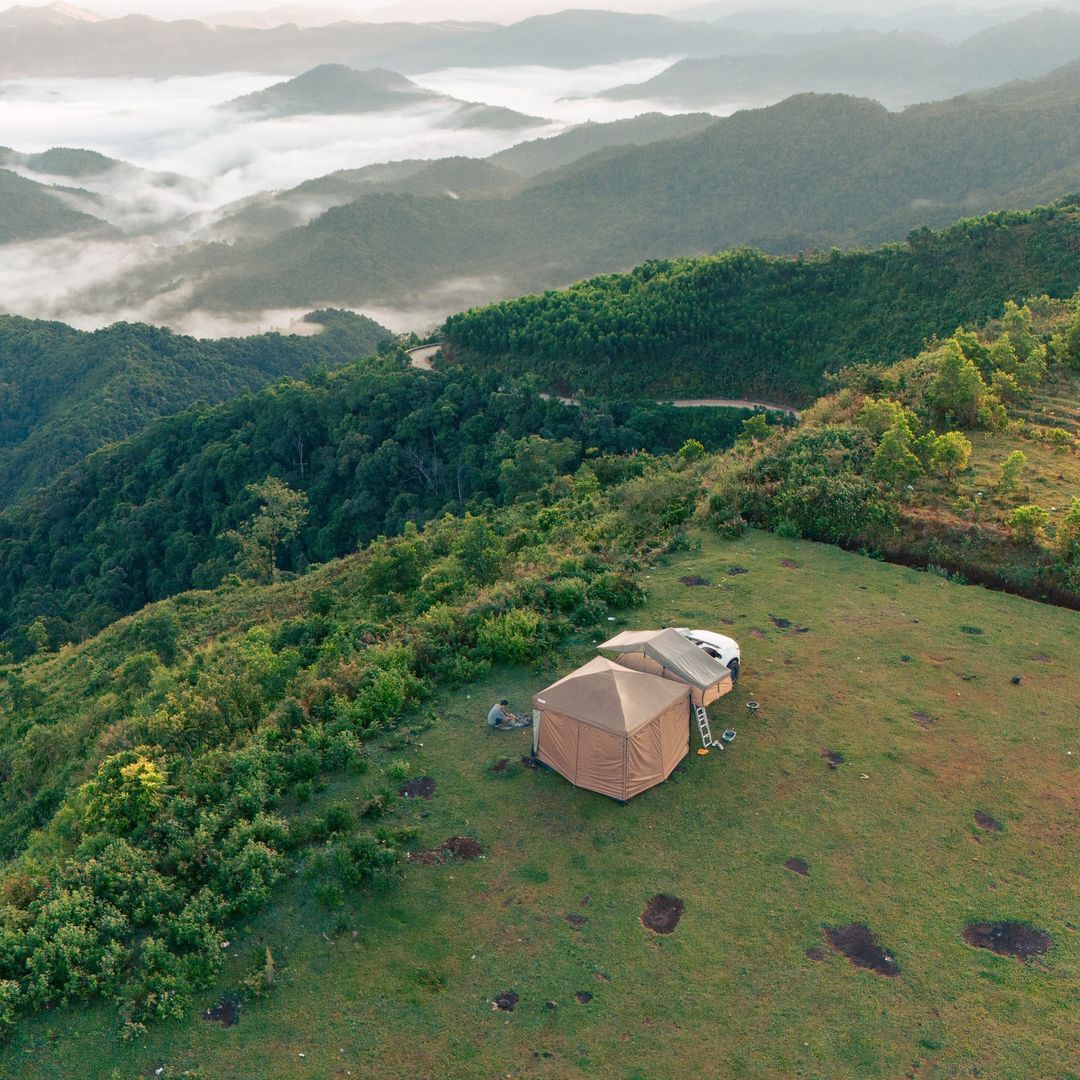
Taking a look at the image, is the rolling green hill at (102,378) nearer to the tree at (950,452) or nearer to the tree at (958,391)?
the tree at (958,391)

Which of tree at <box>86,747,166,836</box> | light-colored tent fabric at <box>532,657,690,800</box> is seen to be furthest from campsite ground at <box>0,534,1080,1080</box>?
tree at <box>86,747,166,836</box>

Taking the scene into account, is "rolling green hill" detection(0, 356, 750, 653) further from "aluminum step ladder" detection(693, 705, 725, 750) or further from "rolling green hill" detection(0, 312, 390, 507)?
"aluminum step ladder" detection(693, 705, 725, 750)

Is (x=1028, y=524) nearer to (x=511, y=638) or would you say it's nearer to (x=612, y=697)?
(x=511, y=638)

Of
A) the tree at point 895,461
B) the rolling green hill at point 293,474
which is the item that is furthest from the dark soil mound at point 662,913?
the rolling green hill at point 293,474

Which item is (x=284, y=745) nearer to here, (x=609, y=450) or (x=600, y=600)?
(x=600, y=600)

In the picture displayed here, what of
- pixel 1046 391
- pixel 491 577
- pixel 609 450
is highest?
pixel 1046 391

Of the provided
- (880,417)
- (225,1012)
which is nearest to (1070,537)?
(880,417)

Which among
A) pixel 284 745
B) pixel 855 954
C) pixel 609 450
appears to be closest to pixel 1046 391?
pixel 609 450
